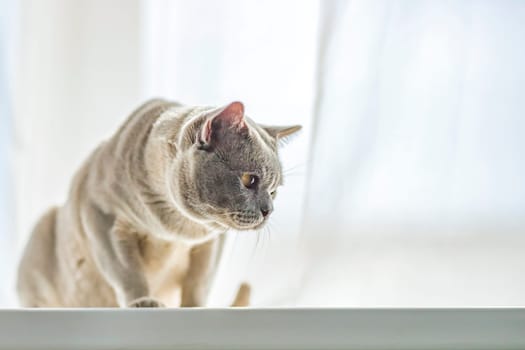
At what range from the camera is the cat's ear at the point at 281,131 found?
115 cm

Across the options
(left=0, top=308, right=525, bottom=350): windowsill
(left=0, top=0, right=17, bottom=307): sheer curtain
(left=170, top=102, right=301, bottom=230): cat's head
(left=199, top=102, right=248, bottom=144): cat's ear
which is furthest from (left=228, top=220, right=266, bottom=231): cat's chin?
(left=0, top=0, right=17, bottom=307): sheer curtain

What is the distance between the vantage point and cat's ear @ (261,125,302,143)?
1151 millimetres

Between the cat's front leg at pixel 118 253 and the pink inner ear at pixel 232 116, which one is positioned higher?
the pink inner ear at pixel 232 116

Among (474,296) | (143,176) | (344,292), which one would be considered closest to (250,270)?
(344,292)

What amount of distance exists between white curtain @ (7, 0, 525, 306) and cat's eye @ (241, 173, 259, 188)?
0.21 m

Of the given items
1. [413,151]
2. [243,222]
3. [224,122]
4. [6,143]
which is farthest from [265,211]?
[6,143]

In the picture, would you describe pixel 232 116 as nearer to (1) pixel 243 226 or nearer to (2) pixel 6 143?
(1) pixel 243 226

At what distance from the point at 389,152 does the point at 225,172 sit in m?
0.39

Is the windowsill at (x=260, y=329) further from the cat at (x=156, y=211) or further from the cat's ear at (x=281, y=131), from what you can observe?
the cat's ear at (x=281, y=131)

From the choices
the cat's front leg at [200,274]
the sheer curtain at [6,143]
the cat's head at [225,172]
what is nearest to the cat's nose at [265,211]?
the cat's head at [225,172]

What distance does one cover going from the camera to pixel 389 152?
126cm

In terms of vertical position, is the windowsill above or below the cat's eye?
below

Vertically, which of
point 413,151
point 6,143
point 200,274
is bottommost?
point 200,274

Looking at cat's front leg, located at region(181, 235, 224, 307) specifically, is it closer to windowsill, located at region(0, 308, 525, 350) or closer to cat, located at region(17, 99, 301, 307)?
cat, located at region(17, 99, 301, 307)
